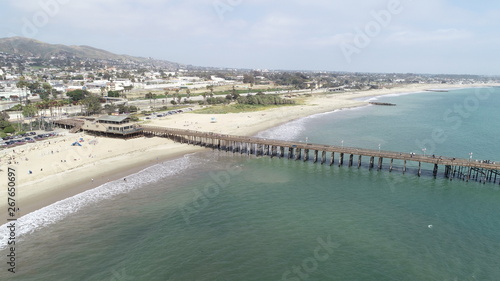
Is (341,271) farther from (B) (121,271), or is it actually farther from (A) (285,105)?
(A) (285,105)

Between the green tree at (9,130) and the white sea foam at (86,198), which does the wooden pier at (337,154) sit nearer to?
the white sea foam at (86,198)

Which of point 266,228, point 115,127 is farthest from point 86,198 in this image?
point 115,127

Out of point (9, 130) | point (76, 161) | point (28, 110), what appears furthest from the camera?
point (28, 110)

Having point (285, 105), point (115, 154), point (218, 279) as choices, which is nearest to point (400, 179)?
point (218, 279)

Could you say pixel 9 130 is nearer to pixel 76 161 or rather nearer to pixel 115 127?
pixel 115 127

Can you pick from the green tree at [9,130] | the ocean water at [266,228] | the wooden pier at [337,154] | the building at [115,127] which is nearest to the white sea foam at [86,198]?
the ocean water at [266,228]

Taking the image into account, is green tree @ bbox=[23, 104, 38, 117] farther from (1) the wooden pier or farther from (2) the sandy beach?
(1) the wooden pier
